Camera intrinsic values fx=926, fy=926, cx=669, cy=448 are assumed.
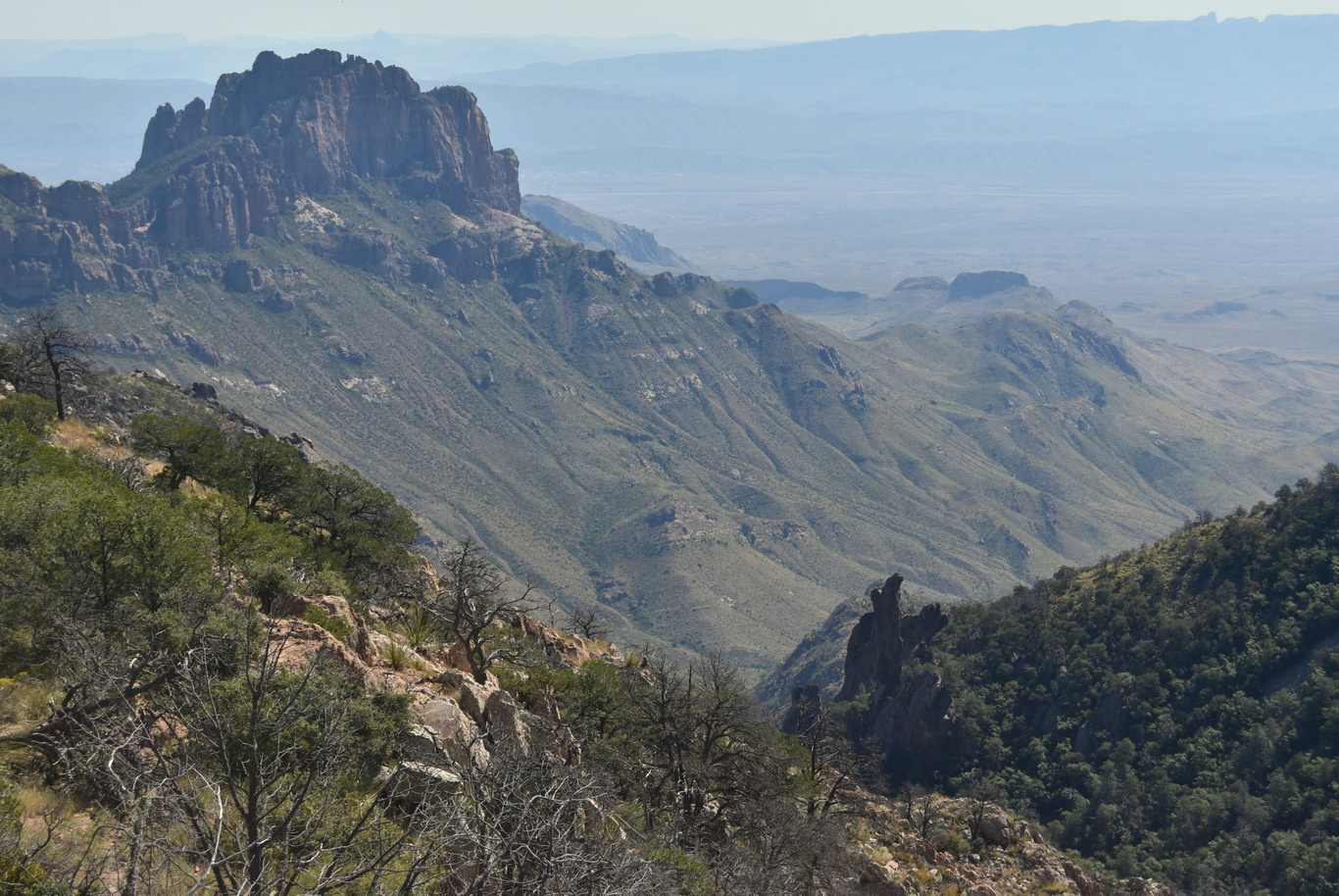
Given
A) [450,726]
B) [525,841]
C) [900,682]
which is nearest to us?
[525,841]

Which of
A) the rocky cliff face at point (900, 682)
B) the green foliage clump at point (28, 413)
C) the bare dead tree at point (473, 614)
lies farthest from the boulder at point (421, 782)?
the rocky cliff face at point (900, 682)

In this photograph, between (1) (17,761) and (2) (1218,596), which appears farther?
(2) (1218,596)

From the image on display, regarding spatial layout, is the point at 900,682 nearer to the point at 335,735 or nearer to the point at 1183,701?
the point at 1183,701

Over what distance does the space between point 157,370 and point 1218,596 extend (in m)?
196

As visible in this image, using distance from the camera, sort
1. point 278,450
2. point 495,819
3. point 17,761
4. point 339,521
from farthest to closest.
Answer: point 278,450
point 339,521
point 17,761
point 495,819

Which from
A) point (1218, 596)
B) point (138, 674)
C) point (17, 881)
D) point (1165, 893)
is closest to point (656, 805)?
point (138, 674)

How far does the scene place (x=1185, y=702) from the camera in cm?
6531

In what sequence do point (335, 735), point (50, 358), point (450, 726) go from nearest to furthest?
point (335, 735)
point (450, 726)
point (50, 358)

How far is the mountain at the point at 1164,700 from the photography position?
5341 centimetres

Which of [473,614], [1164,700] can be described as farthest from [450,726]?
[1164,700]

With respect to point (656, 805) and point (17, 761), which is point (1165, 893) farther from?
point (17, 761)

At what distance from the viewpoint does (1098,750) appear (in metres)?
64.7

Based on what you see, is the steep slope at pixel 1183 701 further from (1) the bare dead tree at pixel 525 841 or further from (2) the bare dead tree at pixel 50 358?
(2) the bare dead tree at pixel 50 358

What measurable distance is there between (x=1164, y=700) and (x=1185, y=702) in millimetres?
1344
